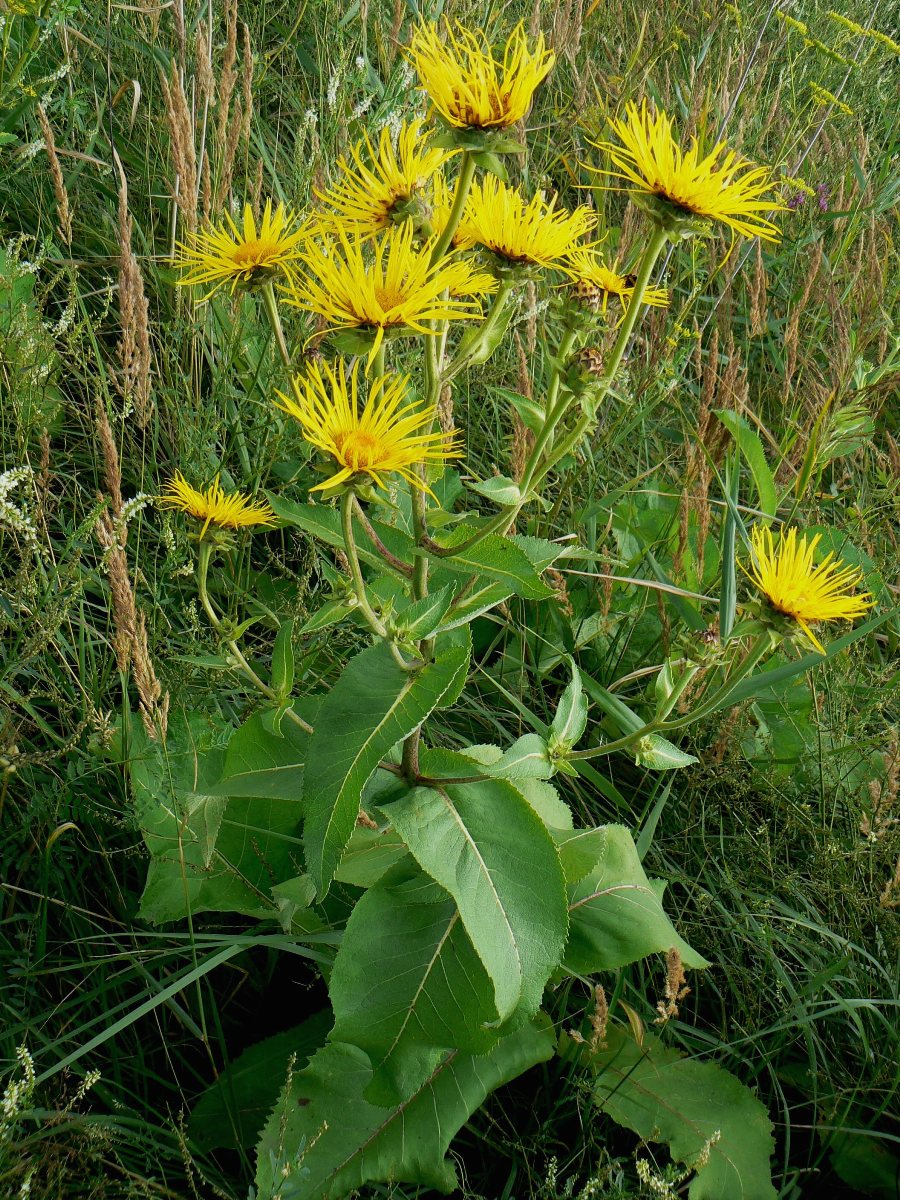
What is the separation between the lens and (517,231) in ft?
4.26

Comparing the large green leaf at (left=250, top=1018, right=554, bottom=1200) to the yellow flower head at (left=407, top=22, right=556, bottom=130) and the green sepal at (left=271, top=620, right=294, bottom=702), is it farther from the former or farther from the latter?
the yellow flower head at (left=407, top=22, right=556, bottom=130)

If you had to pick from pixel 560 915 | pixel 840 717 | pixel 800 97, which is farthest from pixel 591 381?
pixel 800 97

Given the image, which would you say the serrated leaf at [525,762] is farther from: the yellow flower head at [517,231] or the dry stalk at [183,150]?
the dry stalk at [183,150]

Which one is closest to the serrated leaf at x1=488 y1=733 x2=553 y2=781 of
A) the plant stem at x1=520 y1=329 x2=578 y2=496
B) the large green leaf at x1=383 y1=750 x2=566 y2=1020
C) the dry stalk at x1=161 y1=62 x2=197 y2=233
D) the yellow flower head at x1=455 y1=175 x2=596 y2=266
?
the large green leaf at x1=383 y1=750 x2=566 y2=1020

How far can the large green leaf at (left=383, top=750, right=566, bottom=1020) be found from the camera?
129 cm

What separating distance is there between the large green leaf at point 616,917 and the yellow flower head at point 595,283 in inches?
32.3

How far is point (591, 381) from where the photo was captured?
4.13 feet

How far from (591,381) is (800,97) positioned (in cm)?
391

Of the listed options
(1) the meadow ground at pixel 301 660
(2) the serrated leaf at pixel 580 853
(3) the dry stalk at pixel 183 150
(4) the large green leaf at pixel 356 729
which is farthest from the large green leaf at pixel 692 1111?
(3) the dry stalk at pixel 183 150

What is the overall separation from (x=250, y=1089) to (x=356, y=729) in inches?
27.7

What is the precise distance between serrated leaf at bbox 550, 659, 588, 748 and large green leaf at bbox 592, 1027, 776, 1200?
550 millimetres

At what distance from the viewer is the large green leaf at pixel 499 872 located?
1.29 meters

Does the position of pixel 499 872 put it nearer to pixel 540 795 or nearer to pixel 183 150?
pixel 540 795

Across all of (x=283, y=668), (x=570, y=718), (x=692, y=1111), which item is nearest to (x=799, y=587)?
(x=570, y=718)
